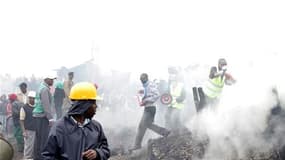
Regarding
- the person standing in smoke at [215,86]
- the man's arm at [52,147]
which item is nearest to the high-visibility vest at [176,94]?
the person standing in smoke at [215,86]

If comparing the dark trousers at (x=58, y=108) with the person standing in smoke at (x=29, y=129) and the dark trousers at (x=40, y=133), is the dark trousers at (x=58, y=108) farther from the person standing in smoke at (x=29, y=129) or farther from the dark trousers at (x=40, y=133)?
the dark trousers at (x=40, y=133)

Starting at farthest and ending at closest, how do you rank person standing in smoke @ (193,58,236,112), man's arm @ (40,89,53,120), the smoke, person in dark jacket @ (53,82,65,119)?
person in dark jacket @ (53,82,65,119) → person standing in smoke @ (193,58,236,112) → man's arm @ (40,89,53,120) → the smoke

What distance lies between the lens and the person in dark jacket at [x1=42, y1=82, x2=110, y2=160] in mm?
3316

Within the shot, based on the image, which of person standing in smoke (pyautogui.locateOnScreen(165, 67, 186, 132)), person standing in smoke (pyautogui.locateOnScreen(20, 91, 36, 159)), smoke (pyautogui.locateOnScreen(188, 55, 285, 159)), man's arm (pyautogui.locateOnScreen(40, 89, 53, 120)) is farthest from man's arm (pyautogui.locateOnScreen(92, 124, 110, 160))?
person standing in smoke (pyautogui.locateOnScreen(165, 67, 186, 132))

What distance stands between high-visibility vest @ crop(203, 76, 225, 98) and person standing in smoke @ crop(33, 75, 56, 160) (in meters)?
3.00

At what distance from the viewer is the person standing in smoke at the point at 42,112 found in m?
7.85

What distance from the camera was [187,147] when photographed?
763 cm

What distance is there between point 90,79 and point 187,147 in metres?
14.9

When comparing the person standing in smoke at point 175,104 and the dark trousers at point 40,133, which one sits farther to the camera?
the person standing in smoke at point 175,104

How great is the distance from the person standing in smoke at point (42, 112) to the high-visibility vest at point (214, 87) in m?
3.00

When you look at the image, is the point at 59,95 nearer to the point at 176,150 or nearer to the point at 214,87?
the point at 176,150

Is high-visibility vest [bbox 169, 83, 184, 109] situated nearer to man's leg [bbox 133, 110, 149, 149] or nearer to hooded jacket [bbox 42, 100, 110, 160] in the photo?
man's leg [bbox 133, 110, 149, 149]

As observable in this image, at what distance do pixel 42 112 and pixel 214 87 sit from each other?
3349mm

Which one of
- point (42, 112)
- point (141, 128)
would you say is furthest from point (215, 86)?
point (42, 112)
